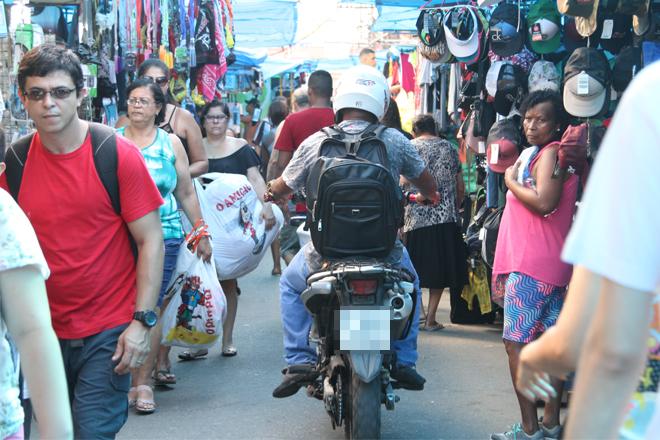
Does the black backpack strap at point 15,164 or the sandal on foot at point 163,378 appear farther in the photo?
the sandal on foot at point 163,378

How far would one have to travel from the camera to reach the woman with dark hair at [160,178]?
237 inches

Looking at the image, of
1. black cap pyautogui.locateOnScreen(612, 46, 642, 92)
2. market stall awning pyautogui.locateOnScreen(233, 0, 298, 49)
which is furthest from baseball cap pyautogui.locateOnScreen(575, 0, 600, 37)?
market stall awning pyautogui.locateOnScreen(233, 0, 298, 49)

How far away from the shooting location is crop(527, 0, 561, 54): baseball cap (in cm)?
769

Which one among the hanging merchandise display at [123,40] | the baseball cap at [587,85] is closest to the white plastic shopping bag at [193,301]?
the hanging merchandise display at [123,40]

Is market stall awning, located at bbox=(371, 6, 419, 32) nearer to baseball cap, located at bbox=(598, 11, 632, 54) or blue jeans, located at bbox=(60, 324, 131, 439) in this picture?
baseball cap, located at bbox=(598, 11, 632, 54)

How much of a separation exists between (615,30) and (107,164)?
13.4 ft

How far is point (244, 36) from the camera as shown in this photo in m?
20.7

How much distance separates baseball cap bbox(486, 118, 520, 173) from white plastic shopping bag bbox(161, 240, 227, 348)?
2.12 m

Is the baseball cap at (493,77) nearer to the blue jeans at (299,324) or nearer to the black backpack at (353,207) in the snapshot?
the blue jeans at (299,324)

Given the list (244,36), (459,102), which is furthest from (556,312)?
(244,36)

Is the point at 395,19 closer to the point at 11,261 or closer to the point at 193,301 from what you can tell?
the point at 193,301

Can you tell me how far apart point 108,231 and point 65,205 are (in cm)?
19

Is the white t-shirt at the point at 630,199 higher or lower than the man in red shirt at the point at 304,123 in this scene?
higher

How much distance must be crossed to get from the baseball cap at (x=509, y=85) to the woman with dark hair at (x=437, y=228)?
906mm
